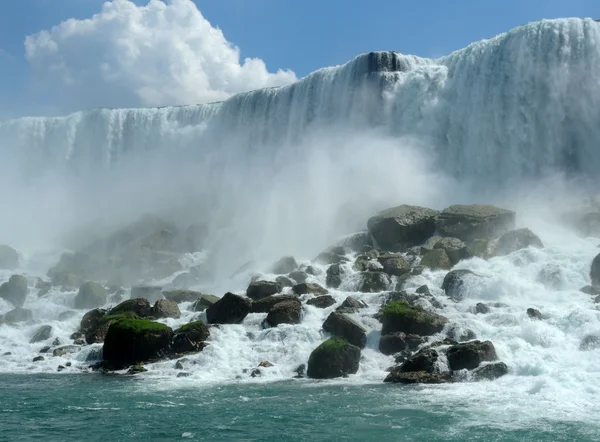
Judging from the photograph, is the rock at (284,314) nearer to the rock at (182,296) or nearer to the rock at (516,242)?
the rock at (182,296)

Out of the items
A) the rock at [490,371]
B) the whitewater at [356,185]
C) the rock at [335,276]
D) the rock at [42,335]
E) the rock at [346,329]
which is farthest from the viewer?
the rock at [335,276]

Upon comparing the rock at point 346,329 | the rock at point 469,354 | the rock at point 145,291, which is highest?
the rock at point 145,291

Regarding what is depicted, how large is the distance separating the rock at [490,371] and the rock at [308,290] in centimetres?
940

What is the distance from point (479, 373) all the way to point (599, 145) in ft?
81.3

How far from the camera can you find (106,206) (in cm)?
5378

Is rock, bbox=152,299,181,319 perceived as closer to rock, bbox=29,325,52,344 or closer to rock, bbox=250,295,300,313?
rock, bbox=250,295,300,313

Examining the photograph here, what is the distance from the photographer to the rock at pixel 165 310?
24016 millimetres

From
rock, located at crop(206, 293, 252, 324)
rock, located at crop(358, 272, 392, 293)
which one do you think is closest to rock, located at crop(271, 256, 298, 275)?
rock, located at crop(358, 272, 392, 293)

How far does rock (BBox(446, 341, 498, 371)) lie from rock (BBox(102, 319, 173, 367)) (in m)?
8.85

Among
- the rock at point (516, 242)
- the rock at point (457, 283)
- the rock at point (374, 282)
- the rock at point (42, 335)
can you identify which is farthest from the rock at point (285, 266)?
the rock at point (42, 335)

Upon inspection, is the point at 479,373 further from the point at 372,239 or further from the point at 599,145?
the point at 599,145

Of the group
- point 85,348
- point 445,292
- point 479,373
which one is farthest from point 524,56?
point 85,348

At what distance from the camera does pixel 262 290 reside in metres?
24.4

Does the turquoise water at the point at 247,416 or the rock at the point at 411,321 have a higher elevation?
the rock at the point at 411,321
